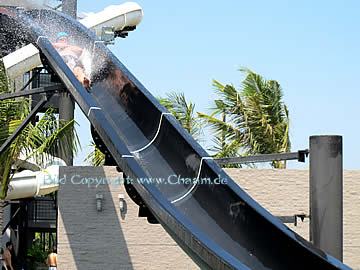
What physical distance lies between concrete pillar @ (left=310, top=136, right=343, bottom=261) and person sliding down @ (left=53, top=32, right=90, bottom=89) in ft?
15.4

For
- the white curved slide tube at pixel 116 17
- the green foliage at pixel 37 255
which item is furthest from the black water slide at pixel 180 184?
the green foliage at pixel 37 255

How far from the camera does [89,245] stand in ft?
40.9

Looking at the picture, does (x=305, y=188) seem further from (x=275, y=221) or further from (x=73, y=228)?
→ (x=275, y=221)

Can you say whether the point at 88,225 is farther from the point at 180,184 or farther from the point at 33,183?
the point at 180,184

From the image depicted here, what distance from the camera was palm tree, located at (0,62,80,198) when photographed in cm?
1267

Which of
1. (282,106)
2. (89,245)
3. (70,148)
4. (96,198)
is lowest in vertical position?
(89,245)

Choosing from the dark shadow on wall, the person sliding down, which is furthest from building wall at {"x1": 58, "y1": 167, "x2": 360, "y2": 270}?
the person sliding down

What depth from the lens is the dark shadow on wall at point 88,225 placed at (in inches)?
489

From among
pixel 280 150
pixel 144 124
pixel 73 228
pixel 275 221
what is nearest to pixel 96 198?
pixel 73 228

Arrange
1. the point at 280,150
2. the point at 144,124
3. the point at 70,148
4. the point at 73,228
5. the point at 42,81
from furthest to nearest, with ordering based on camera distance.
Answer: the point at 42,81
the point at 280,150
the point at 70,148
the point at 73,228
the point at 144,124

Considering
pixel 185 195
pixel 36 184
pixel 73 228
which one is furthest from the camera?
pixel 36 184

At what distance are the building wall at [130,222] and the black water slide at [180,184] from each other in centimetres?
218

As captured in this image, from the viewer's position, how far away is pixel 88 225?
12.5m

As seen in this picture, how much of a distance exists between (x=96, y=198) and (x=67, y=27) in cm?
295
